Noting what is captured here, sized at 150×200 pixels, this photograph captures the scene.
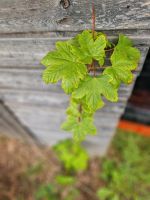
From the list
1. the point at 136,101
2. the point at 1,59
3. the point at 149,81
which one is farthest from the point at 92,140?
the point at 1,59

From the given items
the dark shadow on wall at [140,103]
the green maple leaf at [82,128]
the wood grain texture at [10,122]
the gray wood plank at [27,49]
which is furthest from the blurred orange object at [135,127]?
the gray wood plank at [27,49]

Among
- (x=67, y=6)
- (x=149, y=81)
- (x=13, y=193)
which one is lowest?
(x=13, y=193)

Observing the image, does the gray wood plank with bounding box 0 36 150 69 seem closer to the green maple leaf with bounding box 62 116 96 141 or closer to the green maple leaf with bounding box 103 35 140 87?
the green maple leaf with bounding box 103 35 140 87

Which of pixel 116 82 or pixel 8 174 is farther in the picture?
pixel 8 174

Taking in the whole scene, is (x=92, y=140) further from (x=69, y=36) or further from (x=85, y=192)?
(x=69, y=36)

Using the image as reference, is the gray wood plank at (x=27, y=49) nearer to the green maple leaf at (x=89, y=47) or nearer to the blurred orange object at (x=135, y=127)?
the green maple leaf at (x=89, y=47)

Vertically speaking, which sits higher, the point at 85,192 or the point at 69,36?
the point at 69,36

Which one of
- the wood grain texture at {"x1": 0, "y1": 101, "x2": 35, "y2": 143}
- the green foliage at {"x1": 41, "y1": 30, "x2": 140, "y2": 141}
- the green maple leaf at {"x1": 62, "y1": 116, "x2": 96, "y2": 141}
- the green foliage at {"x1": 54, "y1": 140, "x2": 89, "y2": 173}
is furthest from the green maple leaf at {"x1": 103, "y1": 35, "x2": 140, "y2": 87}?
the green foliage at {"x1": 54, "y1": 140, "x2": 89, "y2": 173}
